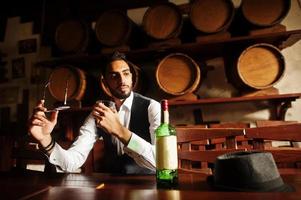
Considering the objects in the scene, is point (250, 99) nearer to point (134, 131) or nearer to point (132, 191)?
point (134, 131)

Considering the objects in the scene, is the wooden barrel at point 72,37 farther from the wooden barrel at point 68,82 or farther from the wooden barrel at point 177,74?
the wooden barrel at point 177,74

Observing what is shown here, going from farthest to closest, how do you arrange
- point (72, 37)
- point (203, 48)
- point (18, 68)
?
point (18, 68) < point (72, 37) < point (203, 48)

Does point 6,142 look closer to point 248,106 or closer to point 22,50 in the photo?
point 22,50

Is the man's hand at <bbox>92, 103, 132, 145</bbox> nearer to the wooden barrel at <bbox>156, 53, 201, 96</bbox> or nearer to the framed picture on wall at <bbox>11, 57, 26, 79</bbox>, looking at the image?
the wooden barrel at <bbox>156, 53, 201, 96</bbox>

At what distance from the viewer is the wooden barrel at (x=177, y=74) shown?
257 cm

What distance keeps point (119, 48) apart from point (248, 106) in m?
1.54

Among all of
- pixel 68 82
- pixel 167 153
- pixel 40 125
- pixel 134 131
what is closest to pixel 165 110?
pixel 167 153

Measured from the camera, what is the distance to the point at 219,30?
8.47 feet

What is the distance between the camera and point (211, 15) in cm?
264

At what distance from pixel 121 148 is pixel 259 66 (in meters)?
1.47

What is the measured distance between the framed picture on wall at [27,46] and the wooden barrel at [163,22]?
1829mm

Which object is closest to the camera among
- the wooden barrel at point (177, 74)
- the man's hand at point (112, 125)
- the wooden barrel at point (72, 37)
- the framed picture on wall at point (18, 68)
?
the man's hand at point (112, 125)

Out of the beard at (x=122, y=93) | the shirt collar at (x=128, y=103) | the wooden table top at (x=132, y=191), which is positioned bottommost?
the wooden table top at (x=132, y=191)

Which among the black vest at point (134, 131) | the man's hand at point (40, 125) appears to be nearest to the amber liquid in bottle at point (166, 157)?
the man's hand at point (40, 125)
